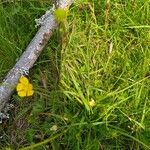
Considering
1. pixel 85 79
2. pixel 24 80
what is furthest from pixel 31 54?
pixel 85 79

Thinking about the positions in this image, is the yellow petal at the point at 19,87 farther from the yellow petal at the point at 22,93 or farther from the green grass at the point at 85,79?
the green grass at the point at 85,79

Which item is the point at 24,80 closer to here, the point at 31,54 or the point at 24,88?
the point at 24,88

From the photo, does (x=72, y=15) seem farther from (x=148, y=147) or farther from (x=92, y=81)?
(x=148, y=147)

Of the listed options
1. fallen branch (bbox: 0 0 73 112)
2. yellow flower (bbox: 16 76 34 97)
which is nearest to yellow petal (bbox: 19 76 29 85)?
yellow flower (bbox: 16 76 34 97)

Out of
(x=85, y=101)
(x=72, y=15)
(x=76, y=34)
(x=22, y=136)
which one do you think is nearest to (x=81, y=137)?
(x=85, y=101)

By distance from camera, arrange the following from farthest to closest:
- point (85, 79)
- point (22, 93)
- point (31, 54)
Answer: point (31, 54) < point (85, 79) < point (22, 93)

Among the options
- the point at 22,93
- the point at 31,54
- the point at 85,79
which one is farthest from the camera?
the point at 31,54
